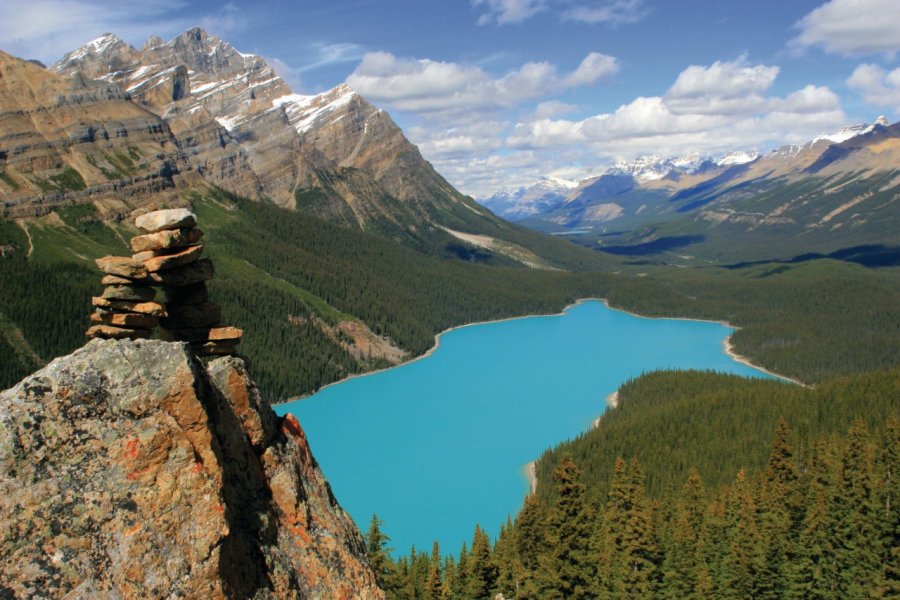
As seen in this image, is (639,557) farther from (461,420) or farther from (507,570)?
(461,420)

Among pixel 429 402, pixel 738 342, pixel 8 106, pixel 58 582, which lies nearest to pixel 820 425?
pixel 429 402

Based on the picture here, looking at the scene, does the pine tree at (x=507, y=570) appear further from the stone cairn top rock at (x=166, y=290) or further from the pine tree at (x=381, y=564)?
the stone cairn top rock at (x=166, y=290)

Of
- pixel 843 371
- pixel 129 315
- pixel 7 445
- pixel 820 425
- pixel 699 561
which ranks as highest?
pixel 129 315

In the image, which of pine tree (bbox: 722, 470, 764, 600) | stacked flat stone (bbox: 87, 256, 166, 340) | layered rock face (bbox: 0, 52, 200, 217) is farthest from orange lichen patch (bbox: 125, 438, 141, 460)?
layered rock face (bbox: 0, 52, 200, 217)

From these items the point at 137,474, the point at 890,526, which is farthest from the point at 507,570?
the point at 137,474

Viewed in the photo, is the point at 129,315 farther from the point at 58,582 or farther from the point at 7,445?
the point at 58,582

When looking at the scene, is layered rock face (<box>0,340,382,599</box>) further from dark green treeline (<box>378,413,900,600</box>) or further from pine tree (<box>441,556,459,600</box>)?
pine tree (<box>441,556,459,600</box>)
